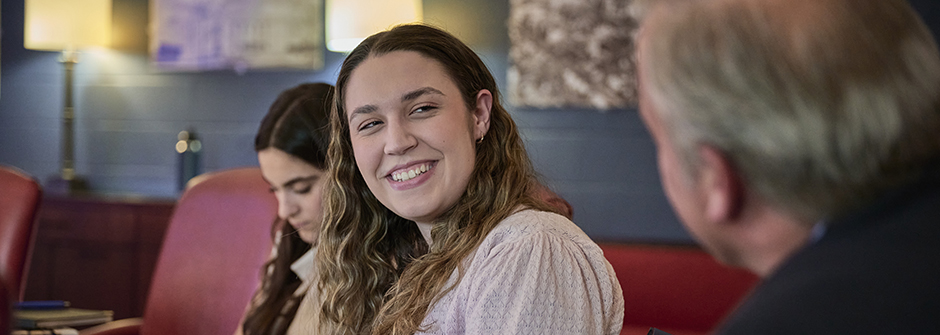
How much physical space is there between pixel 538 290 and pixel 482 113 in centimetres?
42

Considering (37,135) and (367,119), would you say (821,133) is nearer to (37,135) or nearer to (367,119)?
(367,119)

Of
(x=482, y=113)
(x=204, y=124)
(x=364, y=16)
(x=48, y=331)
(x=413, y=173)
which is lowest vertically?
(x=48, y=331)

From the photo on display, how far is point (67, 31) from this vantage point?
161 inches

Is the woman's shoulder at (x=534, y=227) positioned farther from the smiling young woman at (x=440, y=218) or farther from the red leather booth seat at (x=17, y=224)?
the red leather booth seat at (x=17, y=224)

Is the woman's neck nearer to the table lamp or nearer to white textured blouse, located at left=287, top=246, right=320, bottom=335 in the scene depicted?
white textured blouse, located at left=287, top=246, right=320, bottom=335

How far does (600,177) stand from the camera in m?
3.87

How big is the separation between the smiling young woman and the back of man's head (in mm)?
603

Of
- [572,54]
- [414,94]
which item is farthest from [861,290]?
[572,54]

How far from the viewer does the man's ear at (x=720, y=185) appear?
0.54 meters

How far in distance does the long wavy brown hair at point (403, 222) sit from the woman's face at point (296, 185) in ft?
1.05

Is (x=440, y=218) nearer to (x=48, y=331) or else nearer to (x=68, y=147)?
(x=48, y=331)

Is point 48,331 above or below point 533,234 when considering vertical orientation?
below

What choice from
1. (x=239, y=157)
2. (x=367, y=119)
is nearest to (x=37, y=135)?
(x=239, y=157)

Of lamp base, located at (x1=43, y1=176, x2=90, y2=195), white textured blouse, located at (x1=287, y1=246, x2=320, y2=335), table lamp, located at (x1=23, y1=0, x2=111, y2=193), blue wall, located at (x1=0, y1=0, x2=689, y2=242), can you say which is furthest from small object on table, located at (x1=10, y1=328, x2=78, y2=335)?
lamp base, located at (x1=43, y1=176, x2=90, y2=195)
